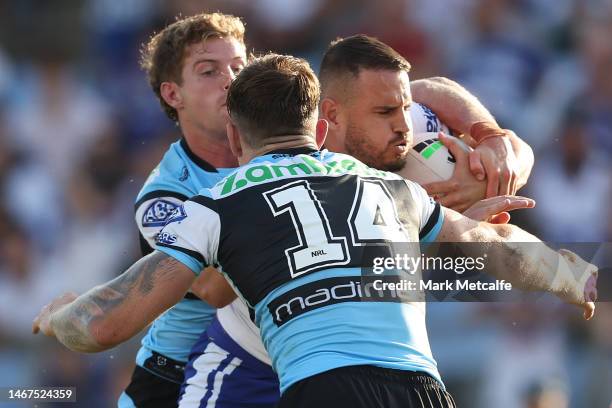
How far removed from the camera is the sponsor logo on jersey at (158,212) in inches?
206

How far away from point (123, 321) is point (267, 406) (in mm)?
1347

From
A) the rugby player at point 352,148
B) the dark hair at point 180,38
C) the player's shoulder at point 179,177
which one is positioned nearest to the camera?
the rugby player at point 352,148

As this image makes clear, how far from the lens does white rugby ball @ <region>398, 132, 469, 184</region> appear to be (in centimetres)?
502

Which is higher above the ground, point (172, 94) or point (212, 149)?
point (172, 94)

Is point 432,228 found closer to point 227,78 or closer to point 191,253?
point 191,253

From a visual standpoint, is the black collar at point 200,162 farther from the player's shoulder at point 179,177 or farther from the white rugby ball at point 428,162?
the white rugby ball at point 428,162

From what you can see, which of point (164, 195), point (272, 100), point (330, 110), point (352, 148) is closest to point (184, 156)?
point (164, 195)

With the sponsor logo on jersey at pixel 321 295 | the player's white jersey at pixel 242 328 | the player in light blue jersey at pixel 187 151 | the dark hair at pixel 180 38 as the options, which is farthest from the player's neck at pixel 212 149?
the sponsor logo on jersey at pixel 321 295

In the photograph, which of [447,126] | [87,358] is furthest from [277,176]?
[87,358]

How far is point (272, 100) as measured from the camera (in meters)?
4.13

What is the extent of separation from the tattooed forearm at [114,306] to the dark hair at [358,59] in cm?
160

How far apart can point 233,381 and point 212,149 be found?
4.38 ft

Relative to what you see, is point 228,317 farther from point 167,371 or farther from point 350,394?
point 350,394

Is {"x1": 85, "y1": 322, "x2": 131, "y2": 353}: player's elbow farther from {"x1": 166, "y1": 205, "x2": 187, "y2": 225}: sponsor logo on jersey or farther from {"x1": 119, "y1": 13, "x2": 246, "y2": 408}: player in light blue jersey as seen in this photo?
{"x1": 119, "y1": 13, "x2": 246, "y2": 408}: player in light blue jersey
